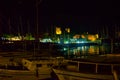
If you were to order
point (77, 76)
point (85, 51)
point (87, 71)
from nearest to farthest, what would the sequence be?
point (87, 71)
point (77, 76)
point (85, 51)

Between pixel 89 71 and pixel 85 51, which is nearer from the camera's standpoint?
pixel 89 71

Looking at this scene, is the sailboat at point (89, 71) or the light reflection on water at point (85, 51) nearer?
the sailboat at point (89, 71)

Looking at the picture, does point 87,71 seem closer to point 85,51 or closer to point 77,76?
point 77,76

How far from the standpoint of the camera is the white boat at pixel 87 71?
55.2 feet

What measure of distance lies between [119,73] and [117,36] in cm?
8257

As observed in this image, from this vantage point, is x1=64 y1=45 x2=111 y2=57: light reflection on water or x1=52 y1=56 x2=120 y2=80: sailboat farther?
x1=64 y1=45 x2=111 y2=57: light reflection on water

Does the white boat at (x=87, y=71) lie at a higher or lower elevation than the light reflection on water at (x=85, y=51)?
lower

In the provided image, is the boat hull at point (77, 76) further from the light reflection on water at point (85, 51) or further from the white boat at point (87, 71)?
the light reflection on water at point (85, 51)

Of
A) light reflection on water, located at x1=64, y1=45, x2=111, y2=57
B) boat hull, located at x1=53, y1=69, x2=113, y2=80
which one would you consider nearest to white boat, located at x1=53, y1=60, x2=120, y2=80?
boat hull, located at x1=53, y1=69, x2=113, y2=80

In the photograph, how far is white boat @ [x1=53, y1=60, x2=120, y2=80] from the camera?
663 inches

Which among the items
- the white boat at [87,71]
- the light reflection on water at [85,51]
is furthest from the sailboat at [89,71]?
the light reflection on water at [85,51]

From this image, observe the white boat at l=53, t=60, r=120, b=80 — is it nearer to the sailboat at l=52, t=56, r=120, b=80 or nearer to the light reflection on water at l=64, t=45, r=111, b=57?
the sailboat at l=52, t=56, r=120, b=80

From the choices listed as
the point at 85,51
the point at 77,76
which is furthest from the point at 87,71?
the point at 85,51

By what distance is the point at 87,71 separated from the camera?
17266mm
